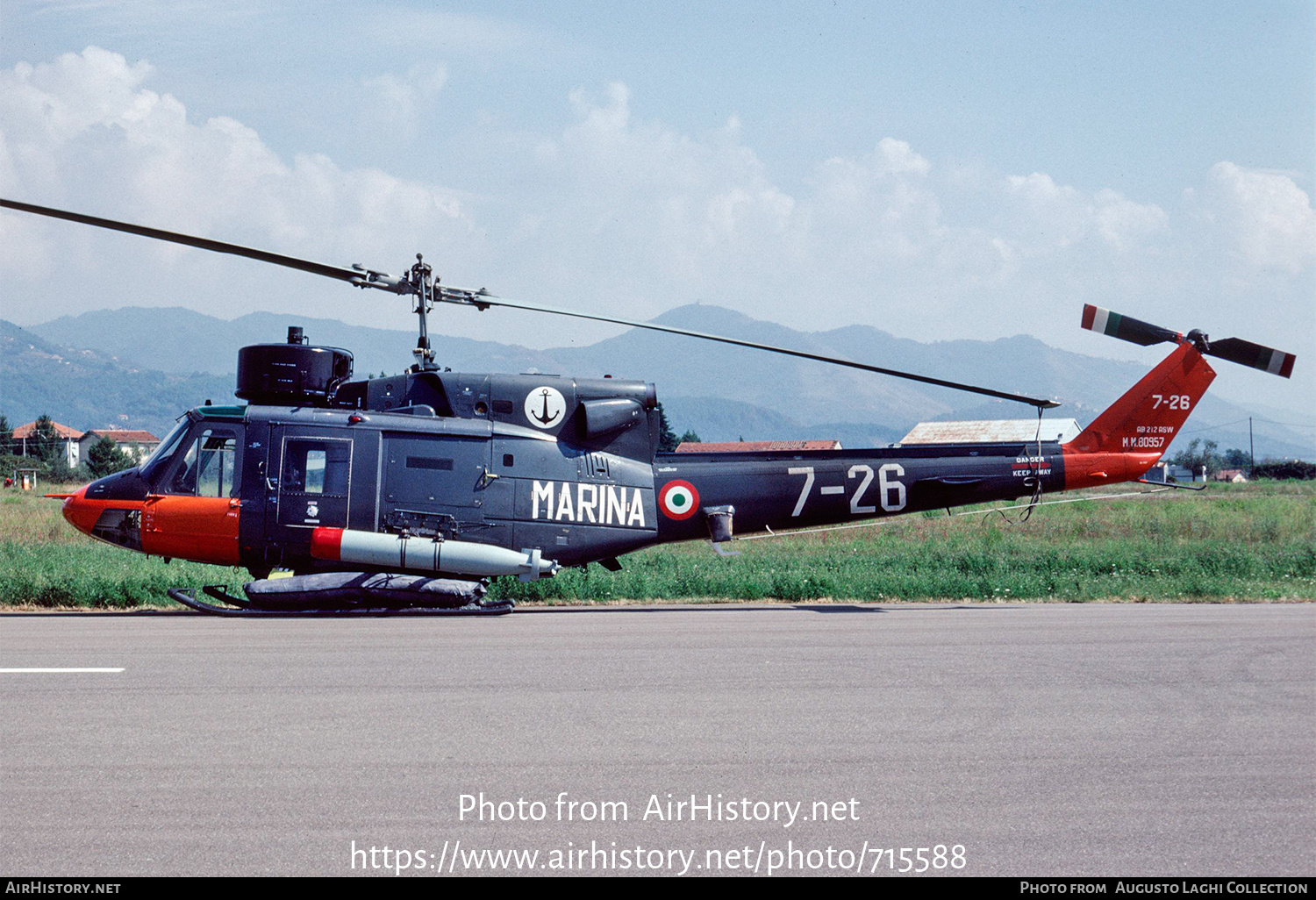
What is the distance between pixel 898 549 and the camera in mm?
22062

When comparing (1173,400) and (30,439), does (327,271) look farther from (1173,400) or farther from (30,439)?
(30,439)

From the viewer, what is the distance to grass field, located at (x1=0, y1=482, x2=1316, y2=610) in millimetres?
14930

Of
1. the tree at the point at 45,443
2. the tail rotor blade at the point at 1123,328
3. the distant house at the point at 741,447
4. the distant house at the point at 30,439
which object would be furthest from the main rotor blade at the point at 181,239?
the distant house at the point at 30,439

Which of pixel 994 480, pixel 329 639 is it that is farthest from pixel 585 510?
pixel 994 480

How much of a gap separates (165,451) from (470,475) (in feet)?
12.4

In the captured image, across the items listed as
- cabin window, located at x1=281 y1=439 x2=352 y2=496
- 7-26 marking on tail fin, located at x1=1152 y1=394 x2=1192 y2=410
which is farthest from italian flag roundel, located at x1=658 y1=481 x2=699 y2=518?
7-26 marking on tail fin, located at x1=1152 y1=394 x2=1192 y2=410

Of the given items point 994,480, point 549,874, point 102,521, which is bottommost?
point 549,874

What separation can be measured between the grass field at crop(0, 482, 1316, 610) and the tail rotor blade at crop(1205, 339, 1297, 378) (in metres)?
2.84

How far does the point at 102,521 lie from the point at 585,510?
19.3 feet

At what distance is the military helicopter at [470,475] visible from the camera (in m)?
12.8

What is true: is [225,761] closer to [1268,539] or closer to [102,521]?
[102,521]

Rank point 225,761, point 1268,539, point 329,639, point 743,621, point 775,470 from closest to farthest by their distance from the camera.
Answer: point 225,761 → point 329,639 → point 743,621 → point 775,470 → point 1268,539

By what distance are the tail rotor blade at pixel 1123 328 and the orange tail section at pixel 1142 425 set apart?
1.91ft

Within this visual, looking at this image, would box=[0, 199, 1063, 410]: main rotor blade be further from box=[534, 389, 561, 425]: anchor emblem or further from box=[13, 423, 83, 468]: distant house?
box=[13, 423, 83, 468]: distant house
